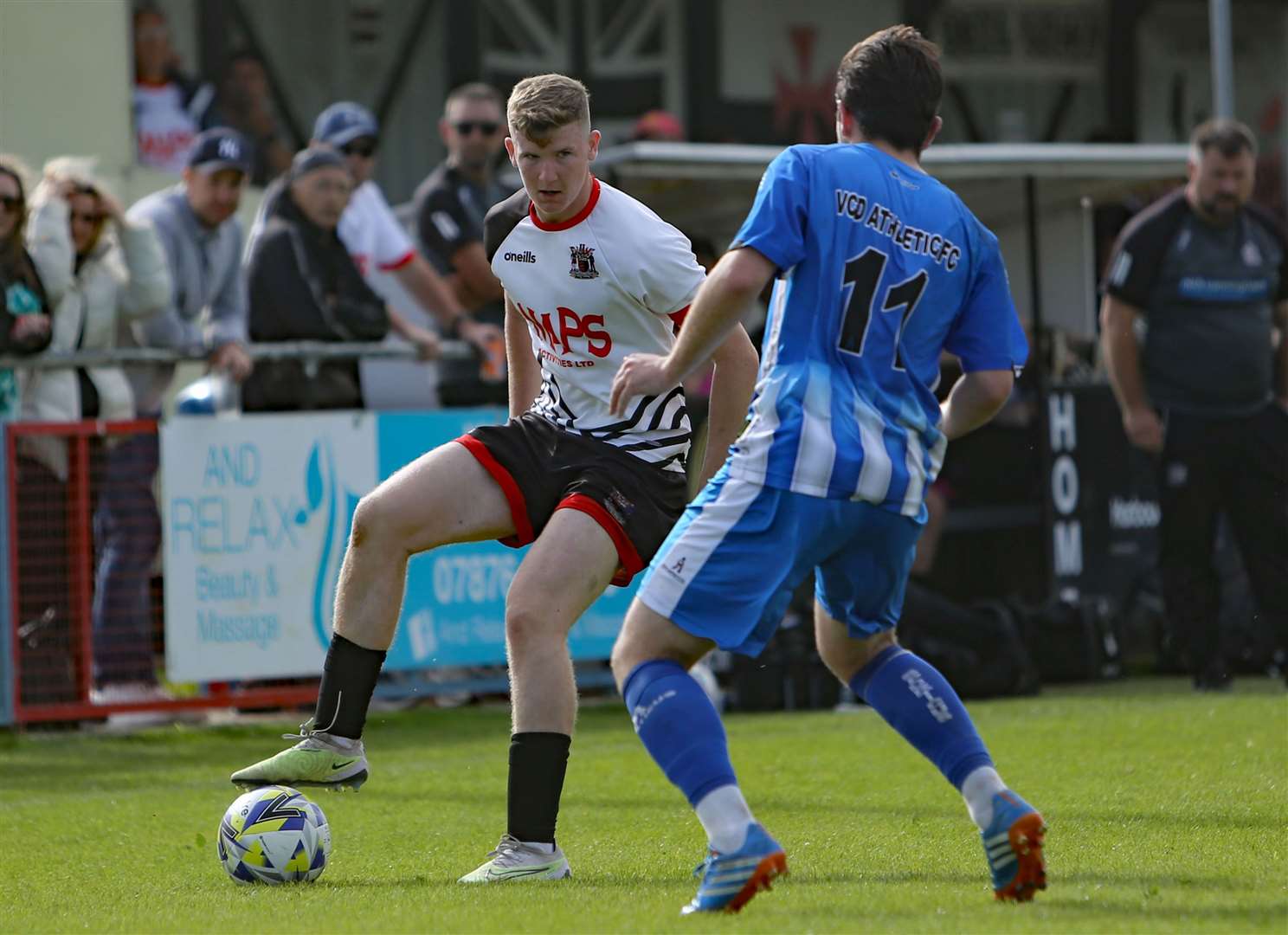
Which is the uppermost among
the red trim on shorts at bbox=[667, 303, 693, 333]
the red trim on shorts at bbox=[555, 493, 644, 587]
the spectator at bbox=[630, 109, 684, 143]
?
the spectator at bbox=[630, 109, 684, 143]

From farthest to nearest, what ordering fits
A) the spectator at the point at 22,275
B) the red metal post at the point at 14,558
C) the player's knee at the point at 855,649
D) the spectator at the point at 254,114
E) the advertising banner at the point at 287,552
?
the spectator at the point at 254,114 < the advertising banner at the point at 287,552 < the red metal post at the point at 14,558 < the spectator at the point at 22,275 < the player's knee at the point at 855,649

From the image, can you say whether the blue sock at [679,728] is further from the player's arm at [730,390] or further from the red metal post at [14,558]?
the red metal post at [14,558]

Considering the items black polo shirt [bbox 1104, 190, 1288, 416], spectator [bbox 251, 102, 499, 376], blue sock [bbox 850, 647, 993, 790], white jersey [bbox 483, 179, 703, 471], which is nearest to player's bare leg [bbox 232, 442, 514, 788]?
white jersey [bbox 483, 179, 703, 471]

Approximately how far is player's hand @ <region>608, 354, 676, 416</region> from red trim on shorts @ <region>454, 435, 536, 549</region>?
3.79ft

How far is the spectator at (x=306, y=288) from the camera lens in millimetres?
10789

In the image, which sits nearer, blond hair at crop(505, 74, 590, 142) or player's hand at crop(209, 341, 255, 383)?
blond hair at crop(505, 74, 590, 142)

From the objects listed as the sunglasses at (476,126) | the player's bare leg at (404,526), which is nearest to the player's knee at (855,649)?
the player's bare leg at (404,526)

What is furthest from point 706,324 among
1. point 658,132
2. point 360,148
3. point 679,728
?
point 658,132

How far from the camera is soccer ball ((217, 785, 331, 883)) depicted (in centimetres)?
570

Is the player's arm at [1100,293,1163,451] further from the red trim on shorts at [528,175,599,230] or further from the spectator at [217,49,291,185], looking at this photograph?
the spectator at [217,49,291,185]

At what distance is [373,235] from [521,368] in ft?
18.0

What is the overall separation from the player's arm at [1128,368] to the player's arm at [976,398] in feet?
21.1

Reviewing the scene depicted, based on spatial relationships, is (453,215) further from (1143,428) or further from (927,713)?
(927,713)

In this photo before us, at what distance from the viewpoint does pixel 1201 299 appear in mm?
11383
